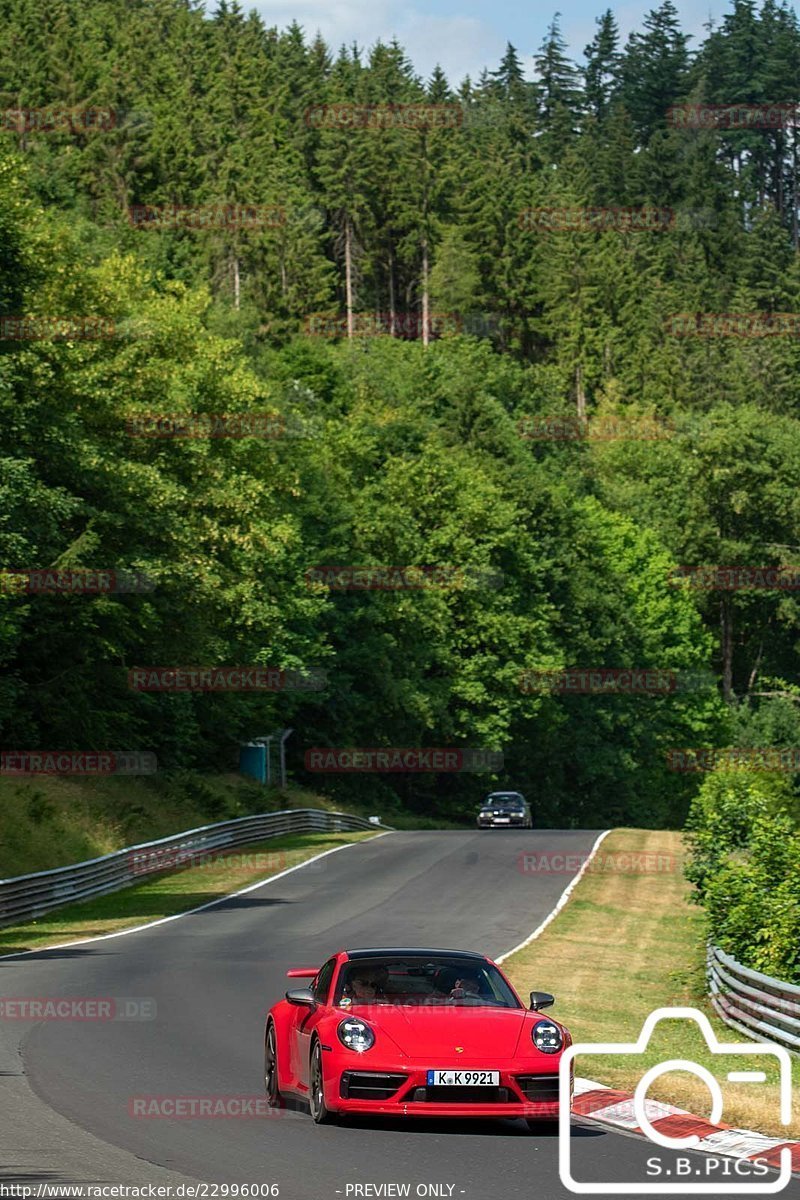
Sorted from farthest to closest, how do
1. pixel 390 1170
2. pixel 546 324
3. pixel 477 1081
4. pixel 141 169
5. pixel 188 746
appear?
pixel 546 324 < pixel 141 169 < pixel 188 746 < pixel 477 1081 < pixel 390 1170

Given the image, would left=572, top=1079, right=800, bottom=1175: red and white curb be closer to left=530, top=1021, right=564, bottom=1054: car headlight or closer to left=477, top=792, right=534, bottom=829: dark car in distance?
left=530, top=1021, right=564, bottom=1054: car headlight

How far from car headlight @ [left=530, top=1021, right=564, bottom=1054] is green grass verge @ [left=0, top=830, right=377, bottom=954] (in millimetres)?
18003

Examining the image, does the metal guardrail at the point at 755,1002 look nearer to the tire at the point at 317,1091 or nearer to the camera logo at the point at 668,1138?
the camera logo at the point at 668,1138

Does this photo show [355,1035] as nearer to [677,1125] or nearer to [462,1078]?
[462,1078]

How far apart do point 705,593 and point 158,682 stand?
189 feet

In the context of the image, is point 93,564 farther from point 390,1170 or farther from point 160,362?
A: point 390,1170

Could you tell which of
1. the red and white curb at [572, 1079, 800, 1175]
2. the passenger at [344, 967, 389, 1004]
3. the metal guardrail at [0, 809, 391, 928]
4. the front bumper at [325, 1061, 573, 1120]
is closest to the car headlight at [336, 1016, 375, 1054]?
the front bumper at [325, 1061, 573, 1120]

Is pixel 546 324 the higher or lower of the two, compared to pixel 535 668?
higher

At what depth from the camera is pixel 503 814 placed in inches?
2625

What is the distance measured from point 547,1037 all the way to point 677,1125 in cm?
110

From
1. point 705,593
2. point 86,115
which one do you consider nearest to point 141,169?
point 86,115

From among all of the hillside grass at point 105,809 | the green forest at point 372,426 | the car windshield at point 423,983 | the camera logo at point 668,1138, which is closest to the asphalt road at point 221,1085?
the camera logo at point 668,1138

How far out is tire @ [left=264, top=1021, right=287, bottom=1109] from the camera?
1318 centimetres

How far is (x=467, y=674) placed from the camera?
8075cm
